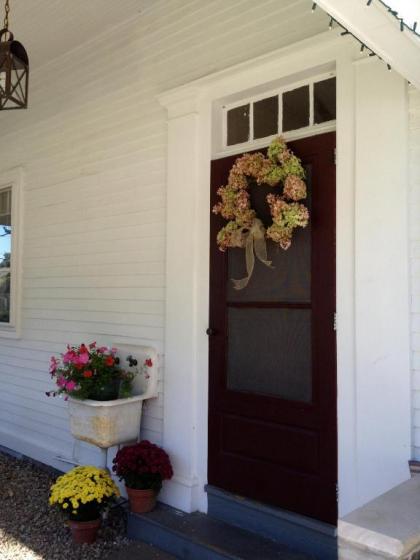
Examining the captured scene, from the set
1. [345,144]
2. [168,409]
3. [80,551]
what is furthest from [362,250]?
[80,551]

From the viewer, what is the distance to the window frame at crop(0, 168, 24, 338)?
495cm

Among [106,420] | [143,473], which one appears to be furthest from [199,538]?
[106,420]

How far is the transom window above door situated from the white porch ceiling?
118cm

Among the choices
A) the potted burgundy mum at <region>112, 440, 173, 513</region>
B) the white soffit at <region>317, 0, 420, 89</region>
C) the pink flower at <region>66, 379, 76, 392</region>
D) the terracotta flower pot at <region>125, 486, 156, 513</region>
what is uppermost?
the white soffit at <region>317, 0, 420, 89</region>

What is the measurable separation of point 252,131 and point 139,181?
3.16 ft

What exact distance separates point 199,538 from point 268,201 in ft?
6.14

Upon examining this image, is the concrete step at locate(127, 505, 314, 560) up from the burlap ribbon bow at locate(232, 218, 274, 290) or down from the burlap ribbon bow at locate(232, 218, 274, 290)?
down

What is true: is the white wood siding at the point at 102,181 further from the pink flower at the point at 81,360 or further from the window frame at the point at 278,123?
the pink flower at the point at 81,360

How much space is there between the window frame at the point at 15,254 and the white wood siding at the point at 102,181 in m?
0.08

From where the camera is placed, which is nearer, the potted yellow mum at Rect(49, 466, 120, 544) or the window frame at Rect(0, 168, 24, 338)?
the potted yellow mum at Rect(49, 466, 120, 544)

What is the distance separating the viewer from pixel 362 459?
2572 mm

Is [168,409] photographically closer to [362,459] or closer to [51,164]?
[362,459]

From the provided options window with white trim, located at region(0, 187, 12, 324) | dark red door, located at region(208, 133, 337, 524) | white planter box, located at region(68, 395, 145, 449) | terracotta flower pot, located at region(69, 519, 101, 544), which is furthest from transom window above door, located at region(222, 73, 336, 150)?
window with white trim, located at region(0, 187, 12, 324)

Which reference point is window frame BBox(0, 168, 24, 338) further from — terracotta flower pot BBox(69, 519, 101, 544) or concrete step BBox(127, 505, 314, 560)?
concrete step BBox(127, 505, 314, 560)
